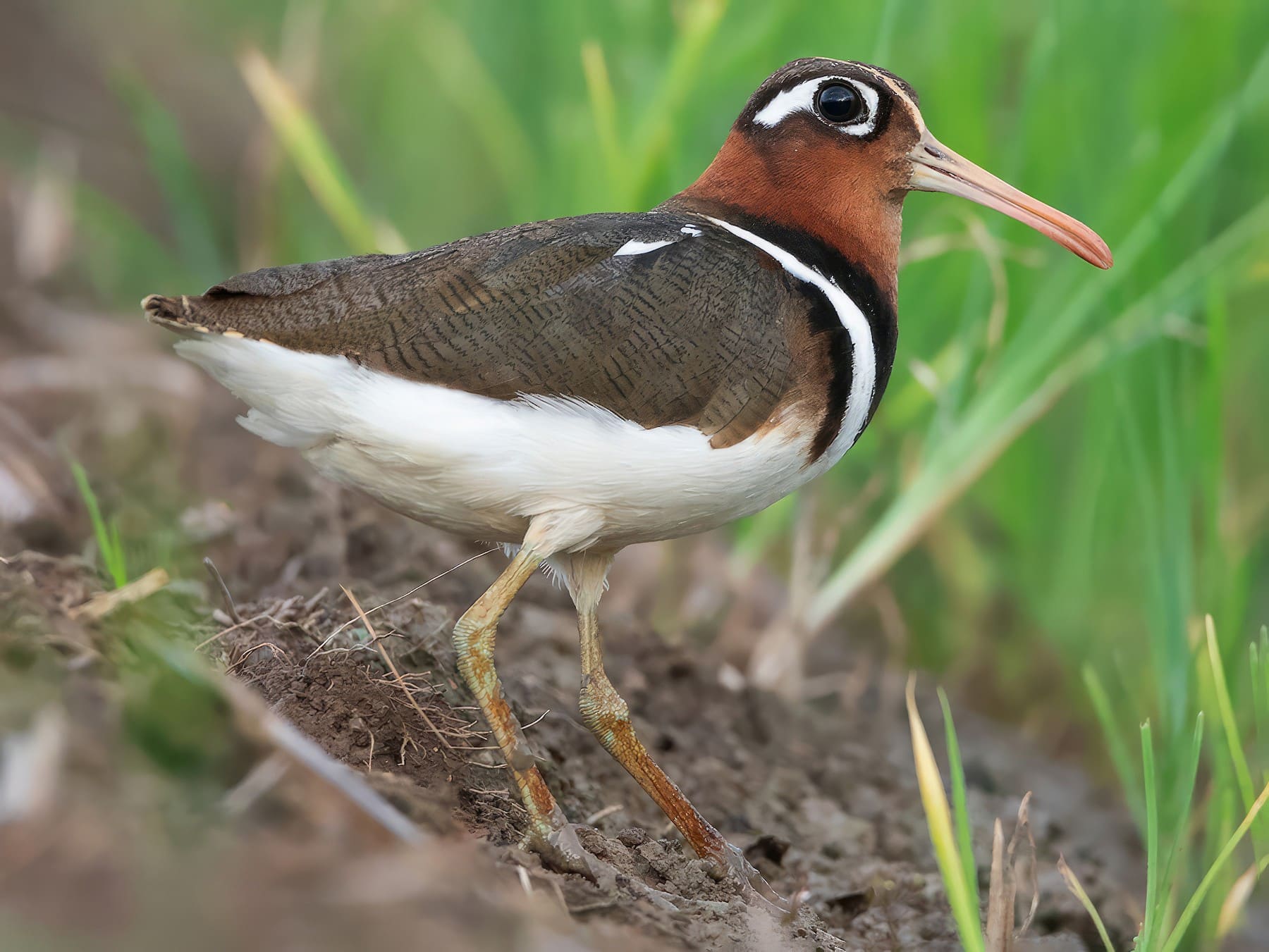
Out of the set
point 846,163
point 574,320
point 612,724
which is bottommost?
point 612,724

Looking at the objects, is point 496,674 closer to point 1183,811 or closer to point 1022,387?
point 1183,811

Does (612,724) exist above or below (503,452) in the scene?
below

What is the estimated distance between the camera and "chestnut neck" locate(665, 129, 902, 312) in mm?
3330

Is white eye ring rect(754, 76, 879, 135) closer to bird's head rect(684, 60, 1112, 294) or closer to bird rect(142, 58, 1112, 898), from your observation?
bird's head rect(684, 60, 1112, 294)

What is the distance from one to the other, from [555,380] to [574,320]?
0.48 ft

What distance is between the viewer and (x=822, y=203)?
3342 millimetres

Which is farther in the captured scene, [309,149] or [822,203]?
[309,149]

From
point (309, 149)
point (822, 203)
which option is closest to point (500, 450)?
point (822, 203)

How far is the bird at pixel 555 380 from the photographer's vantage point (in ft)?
9.46

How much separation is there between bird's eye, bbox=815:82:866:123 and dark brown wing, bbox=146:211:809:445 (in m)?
0.53

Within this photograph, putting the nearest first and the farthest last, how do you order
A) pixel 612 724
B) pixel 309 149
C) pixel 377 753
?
1. pixel 377 753
2. pixel 612 724
3. pixel 309 149

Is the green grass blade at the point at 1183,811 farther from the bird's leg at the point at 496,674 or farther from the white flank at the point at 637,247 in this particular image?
the white flank at the point at 637,247

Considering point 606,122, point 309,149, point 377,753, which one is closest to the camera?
point 377,753

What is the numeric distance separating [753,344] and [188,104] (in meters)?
6.79
